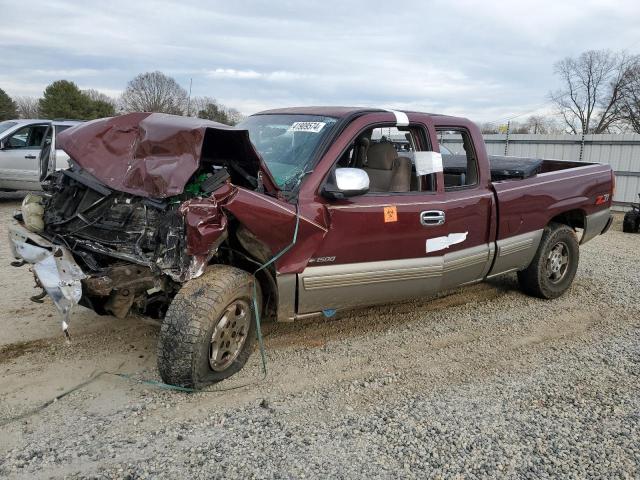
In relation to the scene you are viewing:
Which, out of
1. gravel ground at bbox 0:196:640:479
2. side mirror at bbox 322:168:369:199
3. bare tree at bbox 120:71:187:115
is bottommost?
gravel ground at bbox 0:196:640:479

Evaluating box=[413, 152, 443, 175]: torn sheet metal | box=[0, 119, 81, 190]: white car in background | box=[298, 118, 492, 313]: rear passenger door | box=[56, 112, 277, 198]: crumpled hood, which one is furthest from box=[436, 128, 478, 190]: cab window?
box=[0, 119, 81, 190]: white car in background

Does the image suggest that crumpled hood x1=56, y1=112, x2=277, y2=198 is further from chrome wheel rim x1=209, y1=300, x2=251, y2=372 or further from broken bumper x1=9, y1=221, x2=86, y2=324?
chrome wheel rim x1=209, y1=300, x2=251, y2=372

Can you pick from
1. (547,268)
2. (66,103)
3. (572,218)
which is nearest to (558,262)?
(547,268)

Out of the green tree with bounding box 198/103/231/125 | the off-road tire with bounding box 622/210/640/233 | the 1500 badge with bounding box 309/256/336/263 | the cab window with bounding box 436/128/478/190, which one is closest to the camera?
the 1500 badge with bounding box 309/256/336/263

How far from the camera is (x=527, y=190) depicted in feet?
16.6

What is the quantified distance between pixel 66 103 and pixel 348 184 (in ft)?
102

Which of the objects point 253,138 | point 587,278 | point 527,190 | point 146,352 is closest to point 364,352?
point 146,352

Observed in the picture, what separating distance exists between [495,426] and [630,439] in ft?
2.49

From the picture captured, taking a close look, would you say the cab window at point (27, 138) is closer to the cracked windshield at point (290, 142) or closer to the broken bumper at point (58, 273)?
the cracked windshield at point (290, 142)

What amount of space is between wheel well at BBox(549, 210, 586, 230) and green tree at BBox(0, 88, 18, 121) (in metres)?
33.0

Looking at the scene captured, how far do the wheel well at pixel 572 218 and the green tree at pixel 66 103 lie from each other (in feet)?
93.4

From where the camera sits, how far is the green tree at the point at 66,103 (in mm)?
29844

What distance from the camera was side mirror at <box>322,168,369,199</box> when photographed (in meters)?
3.56

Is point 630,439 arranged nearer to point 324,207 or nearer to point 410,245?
point 410,245
